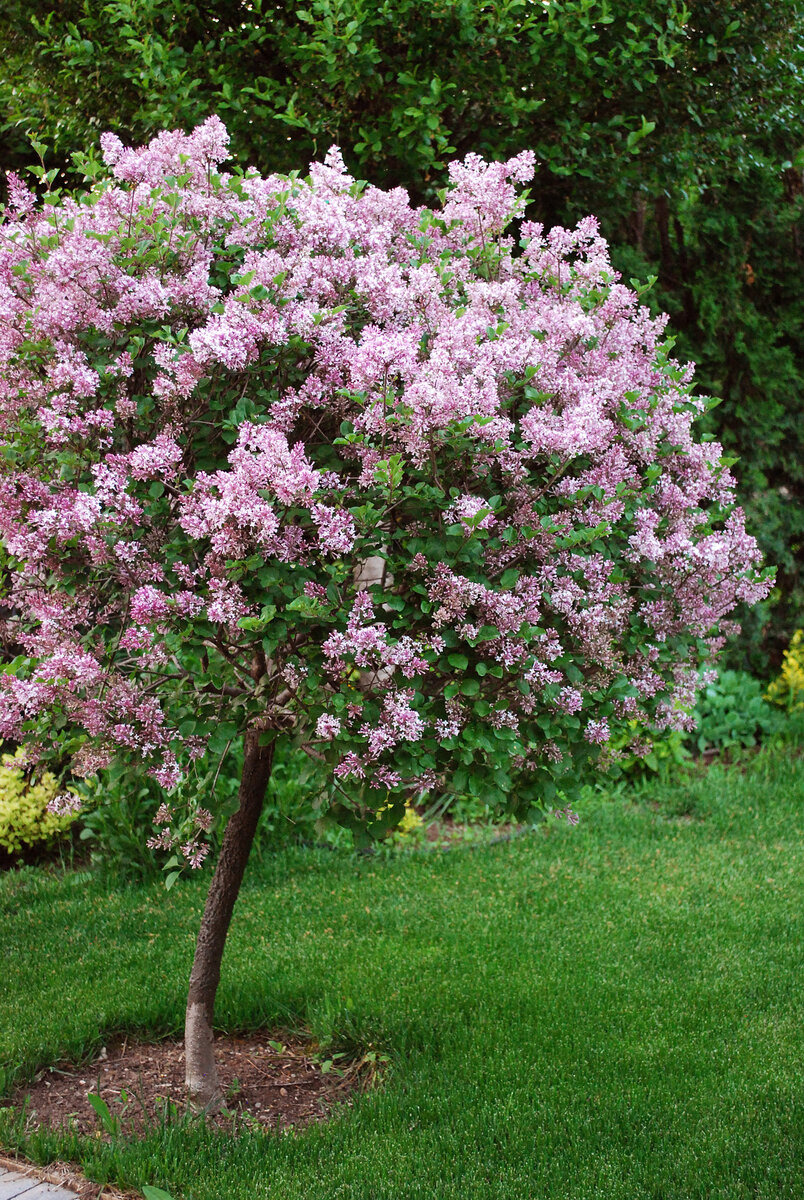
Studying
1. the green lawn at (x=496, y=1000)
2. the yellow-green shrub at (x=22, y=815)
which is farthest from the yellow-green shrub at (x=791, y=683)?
the yellow-green shrub at (x=22, y=815)

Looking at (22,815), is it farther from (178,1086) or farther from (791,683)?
(791,683)

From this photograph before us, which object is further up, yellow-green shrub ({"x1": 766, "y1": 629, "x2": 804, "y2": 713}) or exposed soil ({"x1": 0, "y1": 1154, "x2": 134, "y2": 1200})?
yellow-green shrub ({"x1": 766, "y1": 629, "x2": 804, "y2": 713})

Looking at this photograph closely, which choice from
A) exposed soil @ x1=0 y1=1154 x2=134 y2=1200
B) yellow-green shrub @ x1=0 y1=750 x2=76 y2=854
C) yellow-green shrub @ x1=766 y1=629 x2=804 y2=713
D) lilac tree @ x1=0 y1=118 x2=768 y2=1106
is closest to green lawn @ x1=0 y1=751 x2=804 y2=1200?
exposed soil @ x1=0 y1=1154 x2=134 y2=1200

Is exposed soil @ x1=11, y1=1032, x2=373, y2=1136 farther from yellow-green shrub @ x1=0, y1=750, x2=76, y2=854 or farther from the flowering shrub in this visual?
yellow-green shrub @ x1=0, y1=750, x2=76, y2=854

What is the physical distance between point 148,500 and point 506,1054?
2300 millimetres

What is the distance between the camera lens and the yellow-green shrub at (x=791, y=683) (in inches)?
310

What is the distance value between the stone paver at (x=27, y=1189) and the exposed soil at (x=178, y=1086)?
0.20m

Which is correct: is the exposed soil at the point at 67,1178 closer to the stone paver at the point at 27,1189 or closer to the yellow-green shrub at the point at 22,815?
the stone paver at the point at 27,1189

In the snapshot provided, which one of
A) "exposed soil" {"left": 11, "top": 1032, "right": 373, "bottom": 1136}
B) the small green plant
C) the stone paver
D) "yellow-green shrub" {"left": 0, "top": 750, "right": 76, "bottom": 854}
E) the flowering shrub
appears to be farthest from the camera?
the small green plant

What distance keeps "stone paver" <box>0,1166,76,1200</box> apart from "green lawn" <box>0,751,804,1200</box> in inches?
4.1

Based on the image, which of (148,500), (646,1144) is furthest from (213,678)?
(646,1144)

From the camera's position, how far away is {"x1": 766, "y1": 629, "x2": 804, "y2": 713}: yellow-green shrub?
7867 mm

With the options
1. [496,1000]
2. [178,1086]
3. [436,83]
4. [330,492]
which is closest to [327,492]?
[330,492]

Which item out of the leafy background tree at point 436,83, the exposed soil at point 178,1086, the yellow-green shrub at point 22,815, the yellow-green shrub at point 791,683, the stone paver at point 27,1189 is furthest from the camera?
the yellow-green shrub at point 791,683
